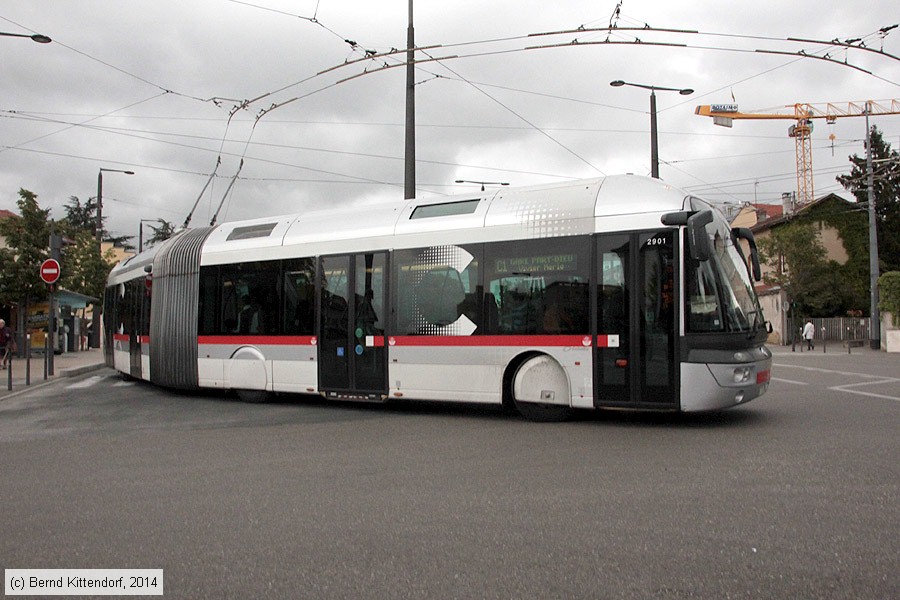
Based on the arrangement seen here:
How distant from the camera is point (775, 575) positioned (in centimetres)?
414

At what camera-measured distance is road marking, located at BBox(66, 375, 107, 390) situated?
17.7m

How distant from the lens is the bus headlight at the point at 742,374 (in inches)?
358

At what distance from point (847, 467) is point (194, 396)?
468 inches

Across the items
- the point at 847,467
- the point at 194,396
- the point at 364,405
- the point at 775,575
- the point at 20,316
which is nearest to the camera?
the point at 775,575

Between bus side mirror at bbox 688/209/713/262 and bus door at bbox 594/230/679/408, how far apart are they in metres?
0.40

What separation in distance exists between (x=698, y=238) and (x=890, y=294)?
34249mm

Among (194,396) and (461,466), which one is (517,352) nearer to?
(461,466)

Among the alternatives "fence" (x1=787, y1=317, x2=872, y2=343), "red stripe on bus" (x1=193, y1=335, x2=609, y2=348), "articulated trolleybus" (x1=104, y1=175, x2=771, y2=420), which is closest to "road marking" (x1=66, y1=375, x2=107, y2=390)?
"articulated trolleybus" (x1=104, y1=175, x2=771, y2=420)

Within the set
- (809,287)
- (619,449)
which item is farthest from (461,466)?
(809,287)

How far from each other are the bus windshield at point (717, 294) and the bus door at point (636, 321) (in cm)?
23

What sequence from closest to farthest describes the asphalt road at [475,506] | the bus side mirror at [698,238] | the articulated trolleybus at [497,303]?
the asphalt road at [475,506], the bus side mirror at [698,238], the articulated trolleybus at [497,303]

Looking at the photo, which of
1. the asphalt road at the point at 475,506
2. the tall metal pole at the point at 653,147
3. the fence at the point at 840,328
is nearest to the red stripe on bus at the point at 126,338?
the asphalt road at the point at 475,506

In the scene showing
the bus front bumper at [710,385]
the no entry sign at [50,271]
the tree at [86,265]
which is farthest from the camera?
the tree at [86,265]

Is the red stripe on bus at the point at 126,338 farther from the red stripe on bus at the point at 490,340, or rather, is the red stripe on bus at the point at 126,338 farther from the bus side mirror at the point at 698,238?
the bus side mirror at the point at 698,238
